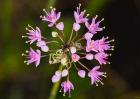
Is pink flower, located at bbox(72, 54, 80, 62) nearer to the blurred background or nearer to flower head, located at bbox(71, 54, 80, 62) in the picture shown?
flower head, located at bbox(71, 54, 80, 62)

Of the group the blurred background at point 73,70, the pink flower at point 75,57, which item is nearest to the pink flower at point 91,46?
the pink flower at point 75,57

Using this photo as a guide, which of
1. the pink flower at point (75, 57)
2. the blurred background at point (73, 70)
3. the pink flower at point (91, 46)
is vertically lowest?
the pink flower at point (75, 57)

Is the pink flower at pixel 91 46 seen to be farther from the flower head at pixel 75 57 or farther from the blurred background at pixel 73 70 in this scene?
the blurred background at pixel 73 70

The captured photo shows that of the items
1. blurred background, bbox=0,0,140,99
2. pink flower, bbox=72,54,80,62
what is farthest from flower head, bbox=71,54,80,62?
blurred background, bbox=0,0,140,99

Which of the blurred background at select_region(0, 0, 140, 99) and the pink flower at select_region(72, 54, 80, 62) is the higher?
the blurred background at select_region(0, 0, 140, 99)

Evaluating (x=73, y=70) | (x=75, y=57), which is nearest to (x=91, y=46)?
(x=75, y=57)

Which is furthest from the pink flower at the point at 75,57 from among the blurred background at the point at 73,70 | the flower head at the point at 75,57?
the blurred background at the point at 73,70

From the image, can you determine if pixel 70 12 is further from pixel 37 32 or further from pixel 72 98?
pixel 37 32

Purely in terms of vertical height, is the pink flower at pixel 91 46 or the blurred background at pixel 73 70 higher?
the blurred background at pixel 73 70

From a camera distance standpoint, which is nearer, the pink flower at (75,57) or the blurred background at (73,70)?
the pink flower at (75,57)
